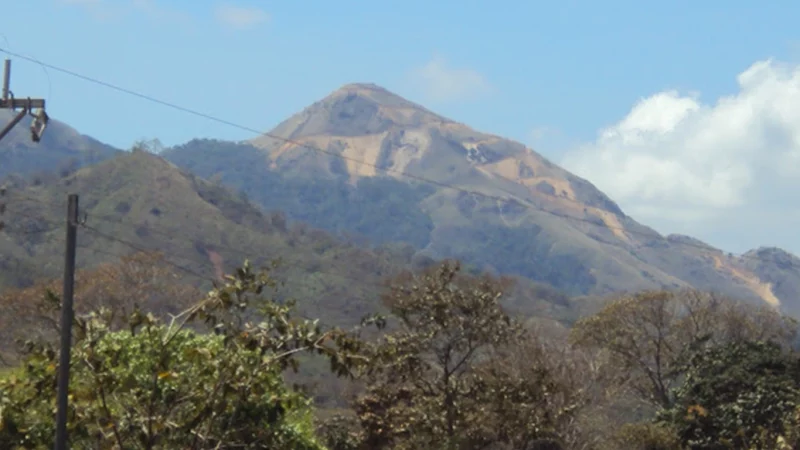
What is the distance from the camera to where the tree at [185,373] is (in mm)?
13469

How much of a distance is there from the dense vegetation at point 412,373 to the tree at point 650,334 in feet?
0.31

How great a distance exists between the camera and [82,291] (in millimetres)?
56031

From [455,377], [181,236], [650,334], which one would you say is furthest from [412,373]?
[181,236]

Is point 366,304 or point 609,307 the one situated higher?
point 609,307

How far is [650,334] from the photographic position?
49406mm

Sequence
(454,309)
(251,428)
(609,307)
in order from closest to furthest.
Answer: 1. (251,428)
2. (454,309)
3. (609,307)

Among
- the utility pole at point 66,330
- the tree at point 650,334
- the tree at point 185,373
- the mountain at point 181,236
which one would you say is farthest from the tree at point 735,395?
the mountain at point 181,236

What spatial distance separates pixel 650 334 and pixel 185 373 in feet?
123

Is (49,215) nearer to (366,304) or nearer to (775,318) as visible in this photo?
(366,304)

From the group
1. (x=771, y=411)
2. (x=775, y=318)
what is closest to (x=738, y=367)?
(x=771, y=411)

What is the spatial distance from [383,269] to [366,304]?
21.5 meters

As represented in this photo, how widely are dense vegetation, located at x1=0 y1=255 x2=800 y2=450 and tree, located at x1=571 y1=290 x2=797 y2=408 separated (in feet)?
0.31

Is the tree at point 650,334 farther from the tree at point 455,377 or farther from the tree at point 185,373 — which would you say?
the tree at point 185,373

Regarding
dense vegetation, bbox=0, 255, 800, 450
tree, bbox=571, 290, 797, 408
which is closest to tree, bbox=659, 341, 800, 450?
dense vegetation, bbox=0, 255, 800, 450
